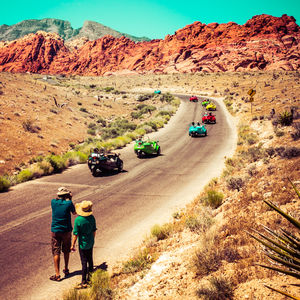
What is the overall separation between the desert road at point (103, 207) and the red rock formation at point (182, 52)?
8973 centimetres

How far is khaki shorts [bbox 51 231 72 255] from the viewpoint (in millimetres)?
5555

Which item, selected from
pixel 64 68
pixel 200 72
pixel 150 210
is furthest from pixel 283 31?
pixel 150 210

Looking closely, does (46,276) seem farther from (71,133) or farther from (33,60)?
(33,60)

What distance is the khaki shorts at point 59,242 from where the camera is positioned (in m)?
5.55

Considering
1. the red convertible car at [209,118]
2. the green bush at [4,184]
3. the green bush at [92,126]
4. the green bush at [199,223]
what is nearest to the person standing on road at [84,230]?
the green bush at [199,223]

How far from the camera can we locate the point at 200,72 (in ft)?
324

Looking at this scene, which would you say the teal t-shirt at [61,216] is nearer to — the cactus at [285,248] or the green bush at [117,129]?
the cactus at [285,248]

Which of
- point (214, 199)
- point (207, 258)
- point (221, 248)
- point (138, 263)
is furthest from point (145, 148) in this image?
point (207, 258)

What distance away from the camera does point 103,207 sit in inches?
386

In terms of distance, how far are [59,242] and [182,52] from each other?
12295 centimetres

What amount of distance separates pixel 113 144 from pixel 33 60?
14661cm

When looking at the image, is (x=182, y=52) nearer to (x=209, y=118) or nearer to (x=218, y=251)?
(x=209, y=118)

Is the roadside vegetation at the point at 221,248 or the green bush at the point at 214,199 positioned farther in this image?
the green bush at the point at 214,199

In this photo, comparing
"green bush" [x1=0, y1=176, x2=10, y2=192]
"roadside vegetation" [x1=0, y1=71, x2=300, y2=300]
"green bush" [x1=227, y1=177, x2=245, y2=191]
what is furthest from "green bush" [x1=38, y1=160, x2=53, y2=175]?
"green bush" [x1=227, y1=177, x2=245, y2=191]
